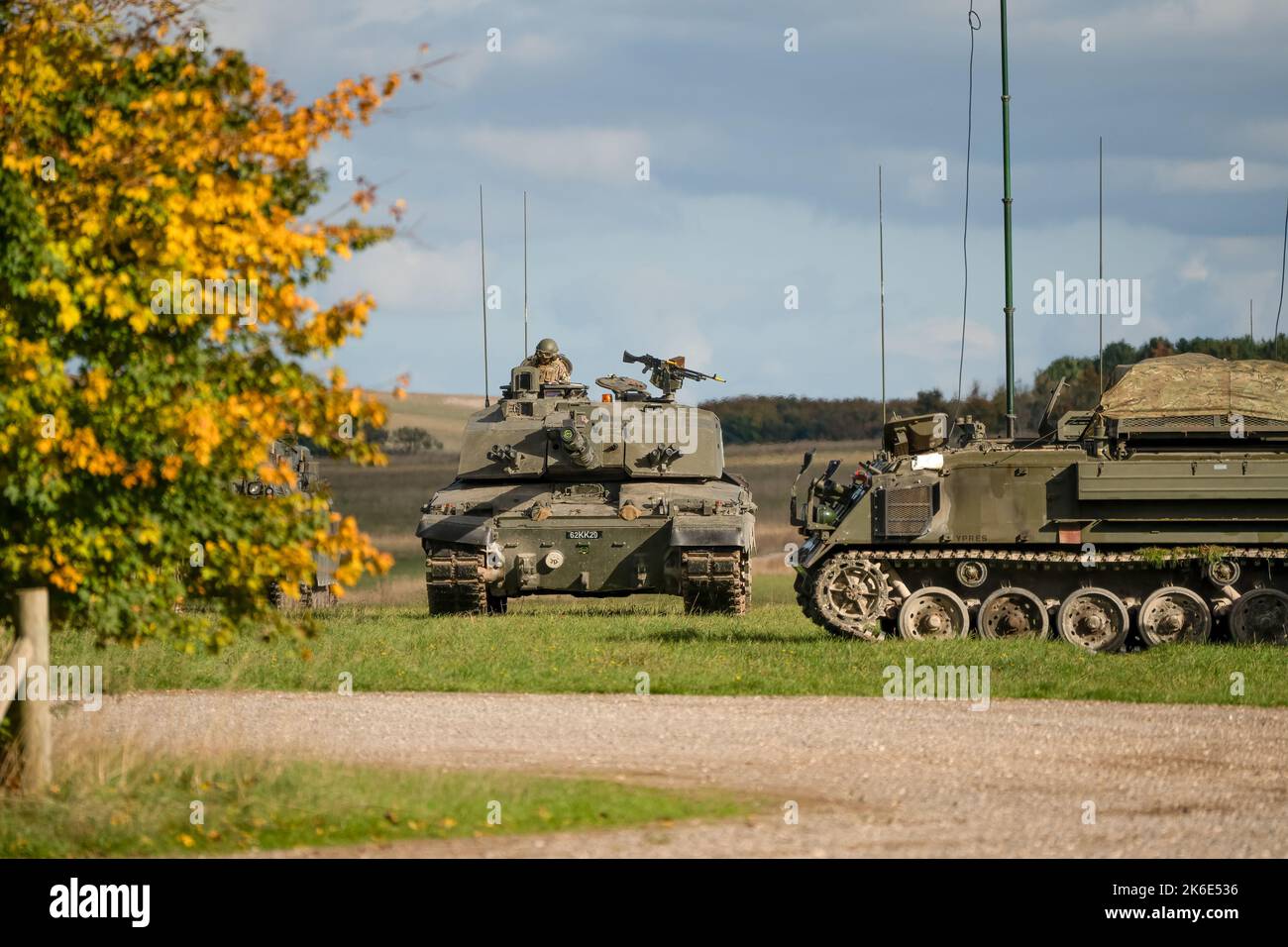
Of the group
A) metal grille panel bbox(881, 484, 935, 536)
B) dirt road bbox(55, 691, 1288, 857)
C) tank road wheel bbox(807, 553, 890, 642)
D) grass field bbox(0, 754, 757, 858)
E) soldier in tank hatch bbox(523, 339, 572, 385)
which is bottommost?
dirt road bbox(55, 691, 1288, 857)

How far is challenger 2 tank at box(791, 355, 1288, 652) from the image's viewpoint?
2012 centimetres

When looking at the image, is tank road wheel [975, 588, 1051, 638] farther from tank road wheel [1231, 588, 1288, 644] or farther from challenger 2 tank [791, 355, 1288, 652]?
tank road wheel [1231, 588, 1288, 644]

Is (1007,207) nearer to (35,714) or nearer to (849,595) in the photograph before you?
(849,595)

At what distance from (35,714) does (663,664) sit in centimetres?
791

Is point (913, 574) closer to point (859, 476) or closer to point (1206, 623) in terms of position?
point (859, 476)

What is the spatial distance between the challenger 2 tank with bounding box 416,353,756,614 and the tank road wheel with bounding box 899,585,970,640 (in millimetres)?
3777

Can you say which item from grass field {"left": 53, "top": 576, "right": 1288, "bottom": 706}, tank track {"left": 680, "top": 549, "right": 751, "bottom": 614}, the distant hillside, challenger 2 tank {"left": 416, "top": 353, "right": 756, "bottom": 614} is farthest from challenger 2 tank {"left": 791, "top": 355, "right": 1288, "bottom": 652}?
the distant hillside

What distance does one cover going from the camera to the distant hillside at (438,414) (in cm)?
8556

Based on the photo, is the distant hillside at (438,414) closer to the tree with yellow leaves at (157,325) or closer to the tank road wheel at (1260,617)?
the tank road wheel at (1260,617)

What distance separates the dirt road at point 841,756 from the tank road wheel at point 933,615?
509 cm

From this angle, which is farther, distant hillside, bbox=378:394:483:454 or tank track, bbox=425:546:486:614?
distant hillside, bbox=378:394:483:454

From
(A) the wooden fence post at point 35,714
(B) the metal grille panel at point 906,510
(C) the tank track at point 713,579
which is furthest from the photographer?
(C) the tank track at point 713,579

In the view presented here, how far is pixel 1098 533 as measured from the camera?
2023 cm

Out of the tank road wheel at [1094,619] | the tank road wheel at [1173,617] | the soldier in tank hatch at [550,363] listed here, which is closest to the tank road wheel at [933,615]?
the tank road wheel at [1094,619]
